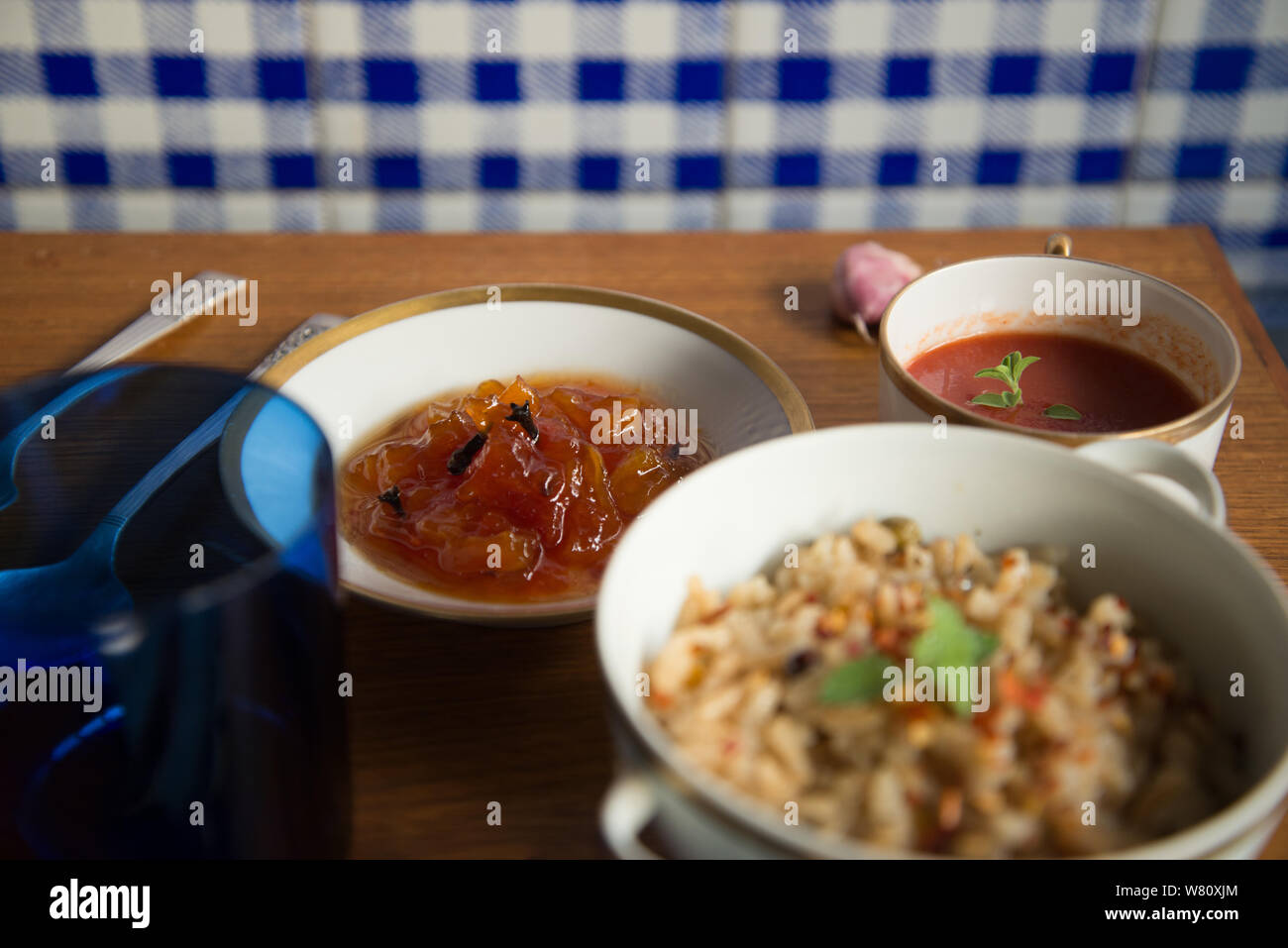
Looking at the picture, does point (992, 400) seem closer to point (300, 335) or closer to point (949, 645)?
point (949, 645)

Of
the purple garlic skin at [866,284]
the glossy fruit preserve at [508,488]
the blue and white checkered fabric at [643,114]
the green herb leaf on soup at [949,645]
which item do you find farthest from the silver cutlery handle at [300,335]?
the blue and white checkered fabric at [643,114]

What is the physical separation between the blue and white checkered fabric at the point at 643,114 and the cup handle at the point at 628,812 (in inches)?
76.4

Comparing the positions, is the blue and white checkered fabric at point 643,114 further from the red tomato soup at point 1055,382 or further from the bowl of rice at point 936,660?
the bowl of rice at point 936,660

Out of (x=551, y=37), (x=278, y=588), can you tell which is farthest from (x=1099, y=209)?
(x=278, y=588)

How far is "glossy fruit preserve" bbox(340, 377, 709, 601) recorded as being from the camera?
36.4 inches

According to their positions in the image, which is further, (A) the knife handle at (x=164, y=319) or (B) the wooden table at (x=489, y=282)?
(A) the knife handle at (x=164, y=319)

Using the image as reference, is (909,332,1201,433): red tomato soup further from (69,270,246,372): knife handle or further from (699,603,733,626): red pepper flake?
(69,270,246,372): knife handle

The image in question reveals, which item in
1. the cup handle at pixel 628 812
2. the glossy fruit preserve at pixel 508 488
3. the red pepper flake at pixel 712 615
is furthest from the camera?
the glossy fruit preserve at pixel 508 488

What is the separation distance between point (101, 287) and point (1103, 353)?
3.73ft

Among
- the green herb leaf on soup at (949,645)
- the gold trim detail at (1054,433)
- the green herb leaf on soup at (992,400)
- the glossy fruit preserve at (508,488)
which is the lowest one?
the glossy fruit preserve at (508,488)

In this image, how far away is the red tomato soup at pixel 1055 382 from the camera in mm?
981

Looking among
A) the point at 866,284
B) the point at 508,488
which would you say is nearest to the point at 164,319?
the point at 508,488

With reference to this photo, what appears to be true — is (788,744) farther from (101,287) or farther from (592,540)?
(101,287)

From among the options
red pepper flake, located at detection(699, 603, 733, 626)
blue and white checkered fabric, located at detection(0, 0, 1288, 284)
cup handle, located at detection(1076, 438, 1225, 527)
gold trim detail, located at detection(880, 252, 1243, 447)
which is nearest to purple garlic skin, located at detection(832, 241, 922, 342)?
gold trim detail, located at detection(880, 252, 1243, 447)
